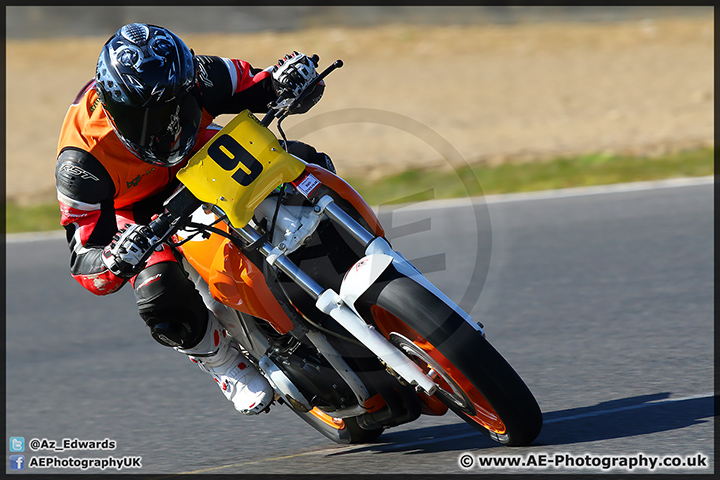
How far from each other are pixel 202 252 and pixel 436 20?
17710 mm

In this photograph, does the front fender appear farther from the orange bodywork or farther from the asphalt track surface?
the orange bodywork

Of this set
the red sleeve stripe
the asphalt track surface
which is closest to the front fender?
the asphalt track surface

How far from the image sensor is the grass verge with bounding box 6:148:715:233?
31.4 feet

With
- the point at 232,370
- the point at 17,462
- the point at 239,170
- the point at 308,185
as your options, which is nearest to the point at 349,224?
the point at 308,185

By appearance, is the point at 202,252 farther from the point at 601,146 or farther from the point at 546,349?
the point at 601,146

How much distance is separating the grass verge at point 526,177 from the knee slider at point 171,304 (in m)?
5.56

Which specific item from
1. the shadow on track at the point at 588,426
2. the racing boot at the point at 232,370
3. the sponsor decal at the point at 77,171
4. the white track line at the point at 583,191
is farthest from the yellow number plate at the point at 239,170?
the white track line at the point at 583,191

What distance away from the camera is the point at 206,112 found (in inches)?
161

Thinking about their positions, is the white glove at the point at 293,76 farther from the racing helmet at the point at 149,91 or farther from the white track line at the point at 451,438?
the white track line at the point at 451,438

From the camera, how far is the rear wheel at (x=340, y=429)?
13.2 ft

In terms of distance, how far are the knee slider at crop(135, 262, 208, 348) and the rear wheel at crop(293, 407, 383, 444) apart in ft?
2.08

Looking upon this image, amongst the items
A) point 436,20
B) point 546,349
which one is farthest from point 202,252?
point 436,20

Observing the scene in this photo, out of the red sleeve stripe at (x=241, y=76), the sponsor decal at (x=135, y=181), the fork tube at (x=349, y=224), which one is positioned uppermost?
the red sleeve stripe at (x=241, y=76)

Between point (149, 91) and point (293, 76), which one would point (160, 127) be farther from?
point (293, 76)
